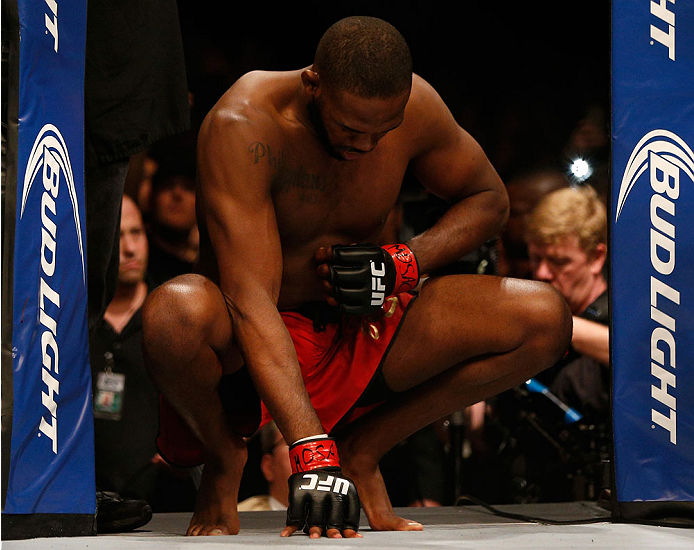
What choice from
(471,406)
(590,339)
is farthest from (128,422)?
(590,339)

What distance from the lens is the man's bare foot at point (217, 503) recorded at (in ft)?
5.46

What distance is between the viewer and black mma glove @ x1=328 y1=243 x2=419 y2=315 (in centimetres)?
172

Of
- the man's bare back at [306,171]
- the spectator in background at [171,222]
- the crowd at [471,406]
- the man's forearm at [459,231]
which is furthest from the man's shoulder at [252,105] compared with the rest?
the spectator in background at [171,222]

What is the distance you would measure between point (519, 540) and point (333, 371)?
58 cm

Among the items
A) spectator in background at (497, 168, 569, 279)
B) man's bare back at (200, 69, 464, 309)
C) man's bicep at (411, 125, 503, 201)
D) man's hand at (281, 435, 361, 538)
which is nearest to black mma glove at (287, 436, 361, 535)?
man's hand at (281, 435, 361, 538)

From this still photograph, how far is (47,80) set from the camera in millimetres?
1572

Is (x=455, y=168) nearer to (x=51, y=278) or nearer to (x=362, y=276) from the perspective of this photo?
(x=362, y=276)

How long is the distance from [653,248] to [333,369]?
0.69 meters

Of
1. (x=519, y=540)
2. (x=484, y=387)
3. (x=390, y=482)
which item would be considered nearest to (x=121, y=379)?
(x=390, y=482)

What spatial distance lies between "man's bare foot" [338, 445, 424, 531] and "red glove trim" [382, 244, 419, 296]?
0.35m

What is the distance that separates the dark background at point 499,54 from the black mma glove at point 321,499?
190 cm

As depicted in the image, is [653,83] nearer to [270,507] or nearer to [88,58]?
[88,58]

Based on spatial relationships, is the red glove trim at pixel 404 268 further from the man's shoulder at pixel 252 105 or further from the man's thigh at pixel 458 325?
the man's shoulder at pixel 252 105

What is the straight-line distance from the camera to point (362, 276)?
→ 172 cm
